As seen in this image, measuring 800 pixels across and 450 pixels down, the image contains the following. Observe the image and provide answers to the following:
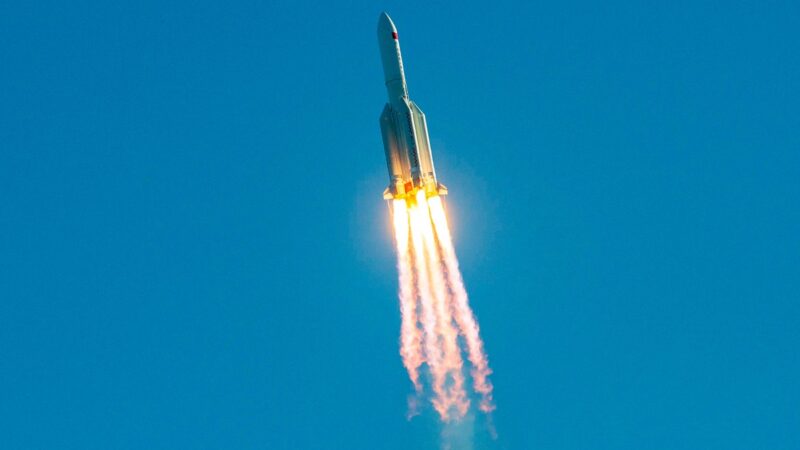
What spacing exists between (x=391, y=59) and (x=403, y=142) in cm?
661

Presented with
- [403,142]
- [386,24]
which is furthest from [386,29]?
[403,142]

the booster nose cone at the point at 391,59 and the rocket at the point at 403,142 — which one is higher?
the booster nose cone at the point at 391,59

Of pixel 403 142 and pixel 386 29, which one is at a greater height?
pixel 386 29

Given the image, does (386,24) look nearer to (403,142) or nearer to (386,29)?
(386,29)

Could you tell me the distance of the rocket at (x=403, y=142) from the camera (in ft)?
433

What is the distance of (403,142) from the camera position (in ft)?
434

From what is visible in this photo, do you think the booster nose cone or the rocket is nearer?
the rocket

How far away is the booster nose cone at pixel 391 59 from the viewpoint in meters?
134

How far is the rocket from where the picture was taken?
132 m

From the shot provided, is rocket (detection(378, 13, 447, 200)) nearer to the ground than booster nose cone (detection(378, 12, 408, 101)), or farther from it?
nearer to the ground

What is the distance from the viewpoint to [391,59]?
135m

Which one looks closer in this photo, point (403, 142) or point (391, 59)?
point (403, 142)

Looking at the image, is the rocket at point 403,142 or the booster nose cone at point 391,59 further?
the booster nose cone at point 391,59

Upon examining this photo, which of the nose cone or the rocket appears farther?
the nose cone
